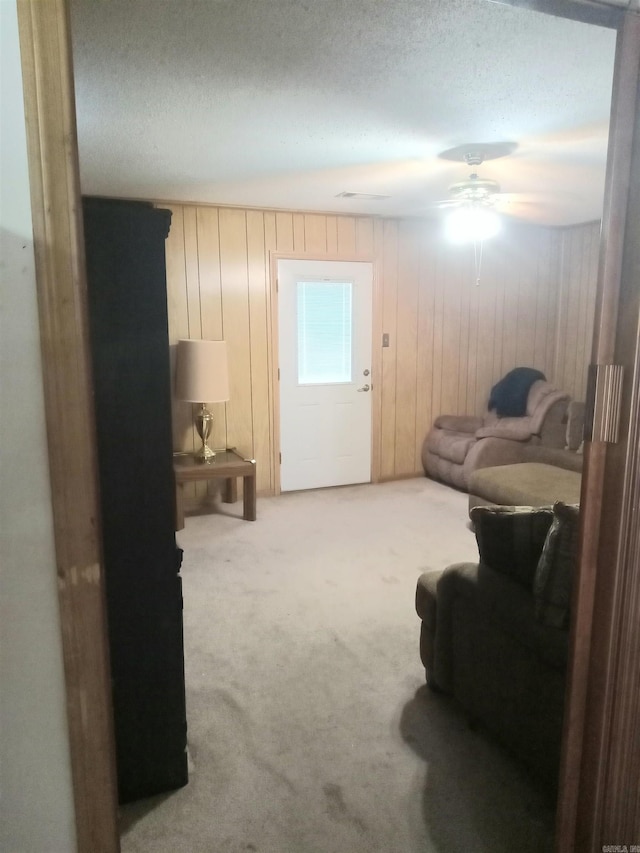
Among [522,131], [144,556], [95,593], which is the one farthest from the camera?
[522,131]

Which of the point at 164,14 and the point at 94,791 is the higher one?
the point at 164,14

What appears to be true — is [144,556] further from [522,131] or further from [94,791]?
[522,131]

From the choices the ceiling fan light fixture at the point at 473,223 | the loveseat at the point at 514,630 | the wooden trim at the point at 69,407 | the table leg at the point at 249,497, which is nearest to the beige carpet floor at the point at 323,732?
the loveseat at the point at 514,630

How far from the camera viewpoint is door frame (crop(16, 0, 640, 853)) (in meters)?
0.82

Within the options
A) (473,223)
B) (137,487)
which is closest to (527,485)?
(473,223)

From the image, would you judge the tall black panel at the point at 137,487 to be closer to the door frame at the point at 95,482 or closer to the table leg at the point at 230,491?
the door frame at the point at 95,482

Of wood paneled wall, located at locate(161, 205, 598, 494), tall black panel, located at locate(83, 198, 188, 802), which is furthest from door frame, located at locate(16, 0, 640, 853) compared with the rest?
wood paneled wall, located at locate(161, 205, 598, 494)

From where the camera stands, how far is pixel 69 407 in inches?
34.4

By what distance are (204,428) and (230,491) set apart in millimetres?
634

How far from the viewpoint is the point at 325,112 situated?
2.58 metres

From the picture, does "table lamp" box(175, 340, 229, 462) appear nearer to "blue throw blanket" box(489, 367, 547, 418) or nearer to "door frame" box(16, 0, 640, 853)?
"blue throw blanket" box(489, 367, 547, 418)

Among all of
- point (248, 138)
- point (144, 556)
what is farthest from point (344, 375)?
point (144, 556)

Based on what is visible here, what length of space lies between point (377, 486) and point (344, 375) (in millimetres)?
1050

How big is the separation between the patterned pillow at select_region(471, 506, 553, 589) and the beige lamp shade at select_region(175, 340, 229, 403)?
272 centimetres
